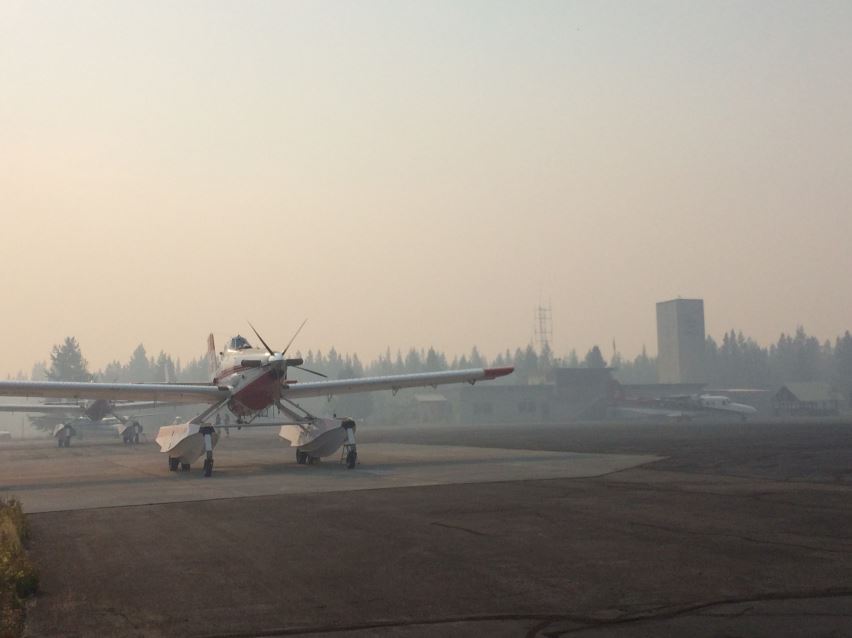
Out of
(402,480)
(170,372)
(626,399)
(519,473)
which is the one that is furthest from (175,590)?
(626,399)

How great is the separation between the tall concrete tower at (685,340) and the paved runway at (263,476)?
464 feet

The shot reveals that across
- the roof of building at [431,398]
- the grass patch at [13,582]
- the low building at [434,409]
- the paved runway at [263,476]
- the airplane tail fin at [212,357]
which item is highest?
the airplane tail fin at [212,357]

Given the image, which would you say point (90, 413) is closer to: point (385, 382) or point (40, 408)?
point (40, 408)

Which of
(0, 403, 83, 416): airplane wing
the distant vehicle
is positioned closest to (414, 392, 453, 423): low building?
the distant vehicle

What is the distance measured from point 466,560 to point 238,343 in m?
19.8

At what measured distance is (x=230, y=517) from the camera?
14.1 meters

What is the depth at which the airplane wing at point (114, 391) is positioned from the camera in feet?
76.5

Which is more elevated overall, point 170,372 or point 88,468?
point 170,372

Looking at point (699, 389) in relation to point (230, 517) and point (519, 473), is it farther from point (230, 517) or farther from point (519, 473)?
point (230, 517)

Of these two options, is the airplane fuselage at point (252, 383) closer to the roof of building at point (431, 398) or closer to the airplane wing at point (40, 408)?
the airplane wing at point (40, 408)

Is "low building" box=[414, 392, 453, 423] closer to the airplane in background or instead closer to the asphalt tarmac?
the airplane in background

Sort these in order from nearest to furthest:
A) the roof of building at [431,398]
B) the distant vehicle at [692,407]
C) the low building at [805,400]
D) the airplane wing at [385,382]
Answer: the airplane wing at [385,382], the distant vehicle at [692,407], the low building at [805,400], the roof of building at [431,398]

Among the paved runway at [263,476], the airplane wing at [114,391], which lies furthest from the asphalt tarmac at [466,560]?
the airplane wing at [114,391]

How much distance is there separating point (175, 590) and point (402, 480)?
41.1 ft
